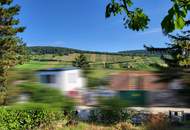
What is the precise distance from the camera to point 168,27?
5129mm

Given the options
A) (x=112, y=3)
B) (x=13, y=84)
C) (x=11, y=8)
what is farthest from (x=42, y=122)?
(x=13, y=84)

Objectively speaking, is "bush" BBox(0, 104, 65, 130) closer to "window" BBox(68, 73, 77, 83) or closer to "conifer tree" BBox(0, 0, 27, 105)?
"conifer tree" BBox(0, 0, 27, 105)

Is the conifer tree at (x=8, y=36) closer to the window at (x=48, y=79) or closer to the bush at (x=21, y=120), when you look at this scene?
the bush at (x=21, y=120)

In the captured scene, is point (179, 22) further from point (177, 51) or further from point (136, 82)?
point (177, 51)

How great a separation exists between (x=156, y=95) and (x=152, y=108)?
86 millimetres

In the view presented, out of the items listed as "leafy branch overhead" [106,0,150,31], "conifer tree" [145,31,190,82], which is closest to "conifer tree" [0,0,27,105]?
"conifer tree" [145,31,190,82]

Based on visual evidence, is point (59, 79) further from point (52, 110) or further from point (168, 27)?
point (168, 27)

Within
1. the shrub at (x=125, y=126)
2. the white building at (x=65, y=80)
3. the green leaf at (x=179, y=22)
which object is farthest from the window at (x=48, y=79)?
the shrub at (x=125, y=126)

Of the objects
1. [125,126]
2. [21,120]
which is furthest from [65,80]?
[125,126]

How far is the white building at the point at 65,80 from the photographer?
2865mm

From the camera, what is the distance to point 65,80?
287 centimetres

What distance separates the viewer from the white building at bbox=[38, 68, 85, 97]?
287cm

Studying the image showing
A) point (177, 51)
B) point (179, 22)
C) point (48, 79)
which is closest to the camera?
point (48, 79)

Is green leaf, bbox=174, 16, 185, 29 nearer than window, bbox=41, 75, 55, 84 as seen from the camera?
No
